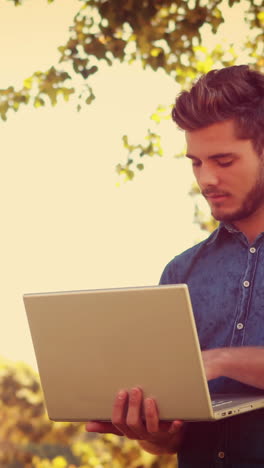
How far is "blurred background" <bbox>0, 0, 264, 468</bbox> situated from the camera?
4410 millimetres

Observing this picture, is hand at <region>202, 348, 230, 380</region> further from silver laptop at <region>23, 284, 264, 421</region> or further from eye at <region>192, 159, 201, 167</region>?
eye at <region>192, 159, 201, 167</region>

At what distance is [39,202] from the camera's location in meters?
4.99

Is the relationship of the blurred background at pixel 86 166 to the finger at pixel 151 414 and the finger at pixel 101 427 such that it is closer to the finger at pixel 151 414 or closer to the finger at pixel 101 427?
the finger at pixel 101 427

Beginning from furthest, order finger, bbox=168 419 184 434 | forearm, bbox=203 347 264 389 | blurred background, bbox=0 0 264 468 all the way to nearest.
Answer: blurred background, bbox=0 0 264 468, forearm, bbox=203 347 264 389, finger, bbox=168 419 184 434

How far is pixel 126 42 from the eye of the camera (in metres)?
4.32

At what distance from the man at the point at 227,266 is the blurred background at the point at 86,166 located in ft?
6.90

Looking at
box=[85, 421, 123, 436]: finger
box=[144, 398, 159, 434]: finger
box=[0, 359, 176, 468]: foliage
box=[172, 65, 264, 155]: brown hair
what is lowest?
box=[0, 359, 176, 468]: foliage

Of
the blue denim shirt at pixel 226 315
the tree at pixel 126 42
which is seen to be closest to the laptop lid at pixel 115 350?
the blue denim shirt at pixel 226 315

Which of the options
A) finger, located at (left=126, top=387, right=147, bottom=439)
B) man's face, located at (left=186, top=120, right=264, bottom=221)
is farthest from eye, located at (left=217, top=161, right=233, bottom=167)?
finger, located at (left=126, top=387, right=147, bottom=439)

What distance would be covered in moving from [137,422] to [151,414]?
7 centimetres

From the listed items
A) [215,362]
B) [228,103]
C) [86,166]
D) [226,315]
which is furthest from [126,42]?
[215,362]

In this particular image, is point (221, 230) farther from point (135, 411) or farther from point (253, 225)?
point (135, 411)

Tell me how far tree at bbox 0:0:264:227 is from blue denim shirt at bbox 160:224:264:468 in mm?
2103

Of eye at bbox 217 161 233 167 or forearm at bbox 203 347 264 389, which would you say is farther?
eye at bbox 217 161 233 167
